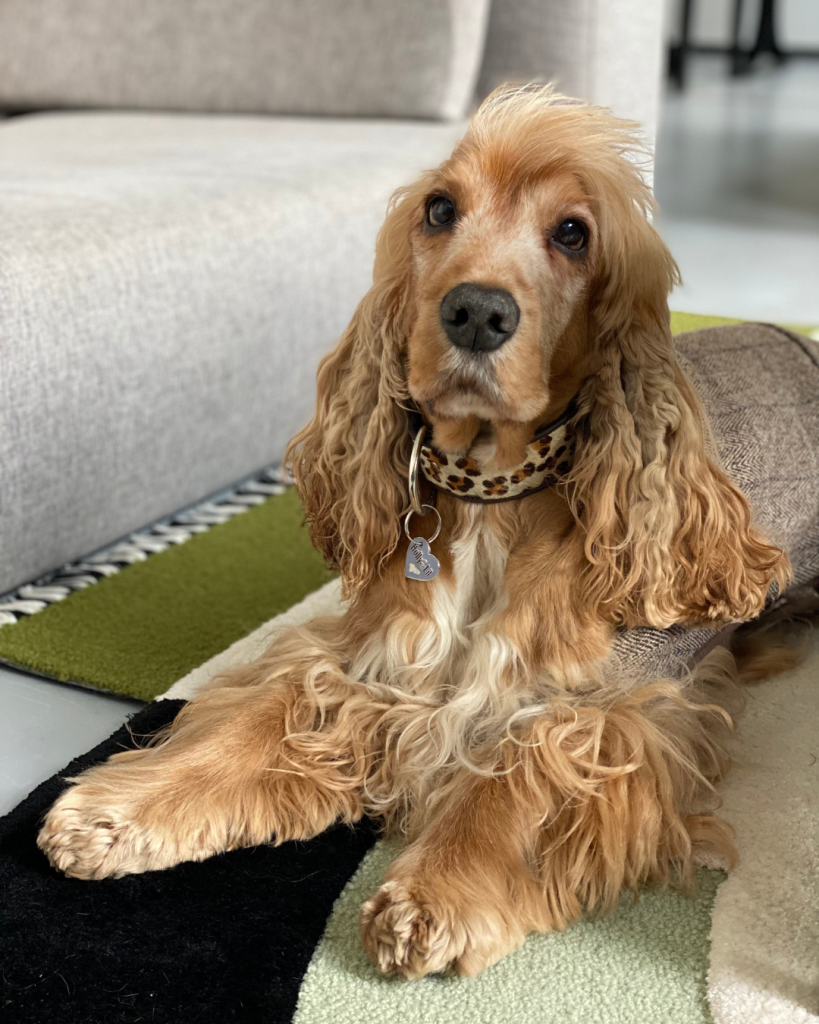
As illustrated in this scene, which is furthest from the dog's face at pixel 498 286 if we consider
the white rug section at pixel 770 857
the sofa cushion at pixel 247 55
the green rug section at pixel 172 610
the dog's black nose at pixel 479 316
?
the sofa cushion at pixel 247 55

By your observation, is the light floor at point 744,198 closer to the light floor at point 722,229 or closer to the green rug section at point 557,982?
the light floor at point 722,229

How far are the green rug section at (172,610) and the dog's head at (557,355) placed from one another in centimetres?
70

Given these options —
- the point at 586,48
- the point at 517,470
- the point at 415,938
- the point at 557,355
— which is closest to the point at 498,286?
the point at 557,355

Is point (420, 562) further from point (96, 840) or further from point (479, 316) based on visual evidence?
point (96, 840)

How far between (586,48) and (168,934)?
2911 millimetres

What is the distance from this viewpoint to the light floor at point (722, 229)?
2.07 metres

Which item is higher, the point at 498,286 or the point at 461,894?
the point at 498,286

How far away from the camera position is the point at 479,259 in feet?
4.92

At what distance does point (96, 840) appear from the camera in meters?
1.58

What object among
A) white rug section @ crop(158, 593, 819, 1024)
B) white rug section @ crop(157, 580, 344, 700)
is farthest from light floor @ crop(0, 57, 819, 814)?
white rug section @ crop(158, 593, 819, 1024)

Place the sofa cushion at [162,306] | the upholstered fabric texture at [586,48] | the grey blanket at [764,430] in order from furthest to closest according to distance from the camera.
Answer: the upholstered fabric texture at [586,48], the sofa cushion at [162,306], the grey blanket at [764,430]

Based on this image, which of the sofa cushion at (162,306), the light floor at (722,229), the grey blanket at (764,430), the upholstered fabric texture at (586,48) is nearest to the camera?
the grey blanket at (764,430)

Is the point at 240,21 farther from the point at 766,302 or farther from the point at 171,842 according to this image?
the point at 171,842

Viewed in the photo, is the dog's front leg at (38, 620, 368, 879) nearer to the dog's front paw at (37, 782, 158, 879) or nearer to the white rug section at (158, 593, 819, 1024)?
the dog's front paw at (37, 782, 158, 879)
